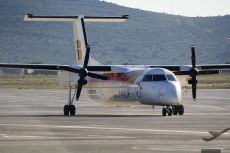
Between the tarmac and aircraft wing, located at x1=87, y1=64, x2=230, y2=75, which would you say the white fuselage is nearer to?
aircraft wing, located at x1=87, y1=64, x2=230, y2=75

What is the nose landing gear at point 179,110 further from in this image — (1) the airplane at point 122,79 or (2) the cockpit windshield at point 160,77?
(2) the cockpit windshield at point 160,77

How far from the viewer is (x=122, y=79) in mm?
43719

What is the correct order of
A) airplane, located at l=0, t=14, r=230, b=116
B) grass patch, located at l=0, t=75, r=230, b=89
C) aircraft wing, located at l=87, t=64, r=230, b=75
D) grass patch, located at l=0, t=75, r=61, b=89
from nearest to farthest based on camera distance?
airplane, located at l=0, t=14, r=230, b=116 → aircraft wing, located at l=87, t=64, r=230, b=75 → grass patch, located at l=0, t=75, r=230, b=89 → grass patch, located at l=0, t=75, r=61, b=89

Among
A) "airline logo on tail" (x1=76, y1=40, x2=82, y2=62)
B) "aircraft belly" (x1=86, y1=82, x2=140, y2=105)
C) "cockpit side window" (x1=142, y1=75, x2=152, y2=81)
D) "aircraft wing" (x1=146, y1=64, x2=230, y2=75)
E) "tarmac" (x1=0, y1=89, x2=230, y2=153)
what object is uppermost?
"airline logo on tail" (x1=76, y1=40, x2=82, y2=62)

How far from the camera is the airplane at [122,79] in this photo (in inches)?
1597

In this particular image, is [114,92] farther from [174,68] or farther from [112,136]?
[112,136]

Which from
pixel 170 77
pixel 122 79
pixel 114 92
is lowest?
pixel 114 92

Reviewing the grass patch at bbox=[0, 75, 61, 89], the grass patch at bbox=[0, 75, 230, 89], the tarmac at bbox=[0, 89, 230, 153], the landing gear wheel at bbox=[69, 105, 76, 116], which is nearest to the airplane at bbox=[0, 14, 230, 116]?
the landing gear wheel at bbox=[69, 105, 76, 116]

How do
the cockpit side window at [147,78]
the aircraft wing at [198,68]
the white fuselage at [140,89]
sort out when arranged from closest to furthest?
the white fuselage at [140,89]
the cockpit side window at [147,78]
the aircraft wing at [198,68]

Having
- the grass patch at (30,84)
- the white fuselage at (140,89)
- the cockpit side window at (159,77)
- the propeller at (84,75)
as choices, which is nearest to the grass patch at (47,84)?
the grass patch at (30,84)

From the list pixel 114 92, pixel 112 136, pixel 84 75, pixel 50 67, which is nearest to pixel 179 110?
pixel 114 92

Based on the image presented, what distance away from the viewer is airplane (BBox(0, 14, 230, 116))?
4056cm

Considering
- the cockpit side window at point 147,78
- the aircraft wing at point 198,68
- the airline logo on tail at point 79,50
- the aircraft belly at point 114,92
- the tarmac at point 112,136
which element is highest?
the airline logo on tail at point 79,50

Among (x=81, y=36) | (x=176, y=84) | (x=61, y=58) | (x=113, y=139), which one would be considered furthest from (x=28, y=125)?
(x=61, y=58)
